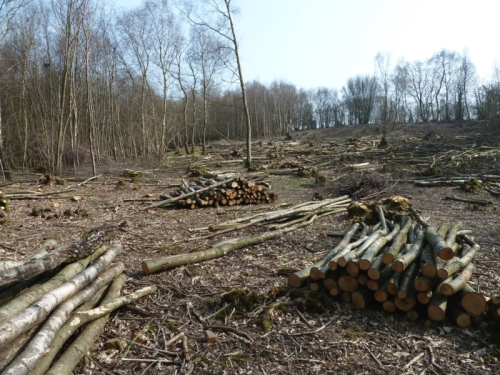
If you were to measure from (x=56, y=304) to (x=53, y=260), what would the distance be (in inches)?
28.8

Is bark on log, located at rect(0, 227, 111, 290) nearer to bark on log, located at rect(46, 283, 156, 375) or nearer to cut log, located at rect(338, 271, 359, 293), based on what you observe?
bark on log, located at rect(46, 283, 156, 375)

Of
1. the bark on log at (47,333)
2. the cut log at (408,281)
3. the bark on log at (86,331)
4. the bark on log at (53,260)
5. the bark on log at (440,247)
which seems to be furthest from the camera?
the bark on log at (440,247)

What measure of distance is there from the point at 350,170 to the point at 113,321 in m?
14.5

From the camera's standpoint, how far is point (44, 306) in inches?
116

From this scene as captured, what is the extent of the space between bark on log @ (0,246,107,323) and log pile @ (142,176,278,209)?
214 inches

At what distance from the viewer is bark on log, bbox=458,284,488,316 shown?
3328 millimetres

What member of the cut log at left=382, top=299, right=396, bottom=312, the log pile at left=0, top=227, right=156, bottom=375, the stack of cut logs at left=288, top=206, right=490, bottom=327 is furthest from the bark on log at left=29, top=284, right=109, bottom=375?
the cut log at left=382, top=299, right=396, bottom=312

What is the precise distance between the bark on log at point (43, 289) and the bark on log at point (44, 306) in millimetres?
95

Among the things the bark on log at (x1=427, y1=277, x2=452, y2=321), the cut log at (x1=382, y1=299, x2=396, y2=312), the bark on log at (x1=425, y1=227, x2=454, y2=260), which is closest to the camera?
the bark on log at (x1=427, y1=277, x2=452, y2=321)

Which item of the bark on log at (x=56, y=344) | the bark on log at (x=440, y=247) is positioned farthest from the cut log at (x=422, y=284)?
the bark on log at (x=56, y=344)

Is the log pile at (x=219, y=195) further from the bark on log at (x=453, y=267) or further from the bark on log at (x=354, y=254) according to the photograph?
the bark on log at (x=453, y=267)

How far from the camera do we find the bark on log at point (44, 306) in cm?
253

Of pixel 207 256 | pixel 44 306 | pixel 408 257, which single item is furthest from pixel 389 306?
pixel 44 306

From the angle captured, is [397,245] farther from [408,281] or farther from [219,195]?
[219,195]
